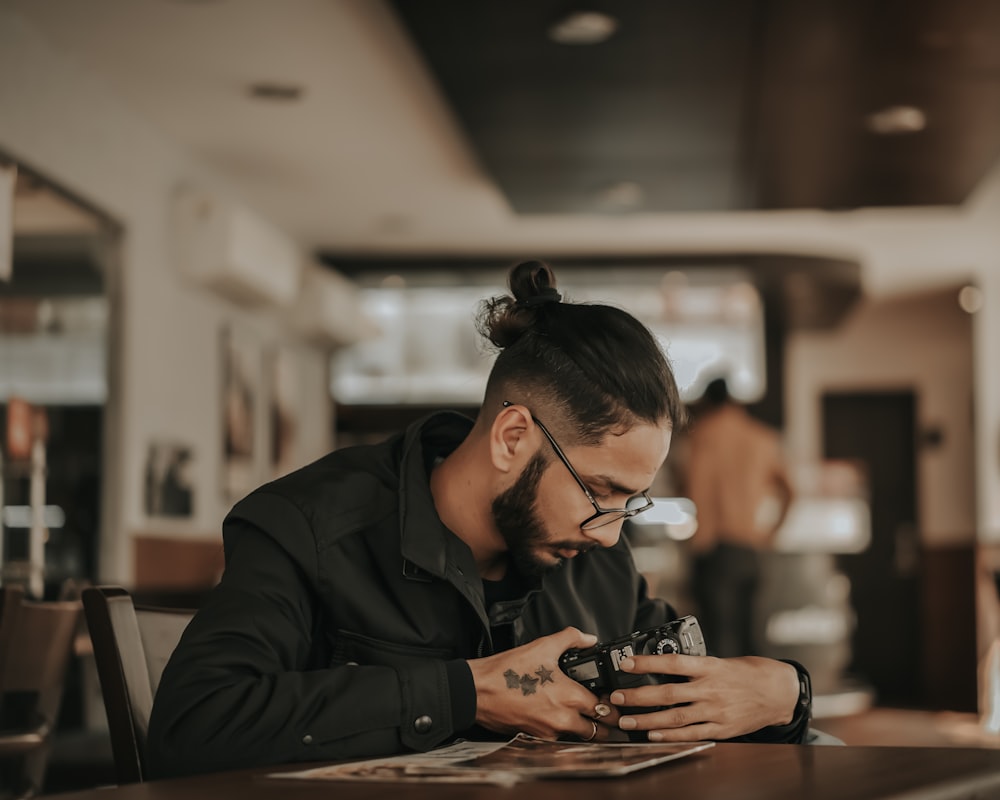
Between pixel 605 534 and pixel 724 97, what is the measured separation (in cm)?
362

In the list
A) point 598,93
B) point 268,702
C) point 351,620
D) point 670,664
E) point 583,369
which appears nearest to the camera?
point 268,702

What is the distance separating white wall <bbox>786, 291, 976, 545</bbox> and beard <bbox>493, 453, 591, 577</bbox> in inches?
353

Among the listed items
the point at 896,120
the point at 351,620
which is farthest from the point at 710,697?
the point at 896,120

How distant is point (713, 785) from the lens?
1065 millimetres

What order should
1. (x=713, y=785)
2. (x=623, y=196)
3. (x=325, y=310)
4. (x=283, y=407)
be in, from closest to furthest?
(x=713, y=785) < (x=623, y=196) < (x=325, y=310) < (x=283, y=407)

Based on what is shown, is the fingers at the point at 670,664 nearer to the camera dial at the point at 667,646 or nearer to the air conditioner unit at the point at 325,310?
the camera dial at the point at 667,646

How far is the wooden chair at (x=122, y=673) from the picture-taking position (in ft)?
4.71

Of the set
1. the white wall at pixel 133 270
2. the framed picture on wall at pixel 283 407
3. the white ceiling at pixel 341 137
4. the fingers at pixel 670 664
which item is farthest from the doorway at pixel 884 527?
the fingers at pixel 670 664

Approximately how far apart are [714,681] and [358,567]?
0.44 meters

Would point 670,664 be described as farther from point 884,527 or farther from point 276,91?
point 884,527

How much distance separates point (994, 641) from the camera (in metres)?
8.73

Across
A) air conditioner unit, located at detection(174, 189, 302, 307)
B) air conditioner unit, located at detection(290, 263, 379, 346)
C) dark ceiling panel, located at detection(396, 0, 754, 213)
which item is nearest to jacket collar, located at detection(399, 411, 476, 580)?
dark ceiling panel, located at detection(396, 0, 754, 213)

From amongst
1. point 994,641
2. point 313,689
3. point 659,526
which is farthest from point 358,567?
point 994,641

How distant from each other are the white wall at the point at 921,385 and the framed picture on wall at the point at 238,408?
196 inches
